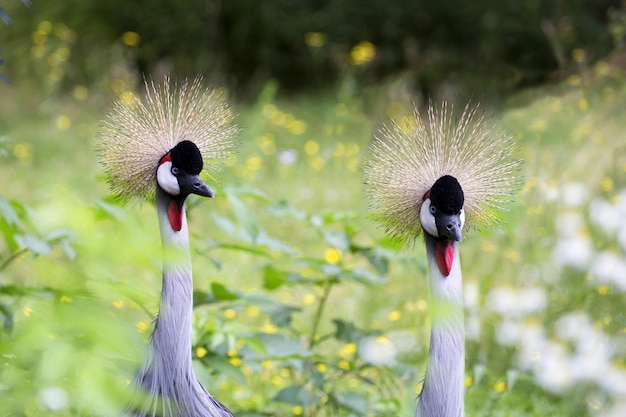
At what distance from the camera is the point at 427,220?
5.94 feet

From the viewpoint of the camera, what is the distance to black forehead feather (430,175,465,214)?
1.75 metres

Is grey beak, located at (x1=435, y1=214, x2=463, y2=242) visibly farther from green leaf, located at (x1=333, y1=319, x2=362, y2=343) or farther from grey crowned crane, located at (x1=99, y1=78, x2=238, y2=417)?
green leaf, located at (x1=333, y1=319, x2=362, y2=343)

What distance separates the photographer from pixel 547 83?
645cm

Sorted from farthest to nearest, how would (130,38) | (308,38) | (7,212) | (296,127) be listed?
1. (308,38)
2. (130,38)
3. (296,127)
4. (7,212)

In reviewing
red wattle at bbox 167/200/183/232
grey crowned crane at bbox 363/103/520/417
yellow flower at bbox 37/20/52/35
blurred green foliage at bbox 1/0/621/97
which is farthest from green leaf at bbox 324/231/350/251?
yellow flower at bbox 37/20/52/35

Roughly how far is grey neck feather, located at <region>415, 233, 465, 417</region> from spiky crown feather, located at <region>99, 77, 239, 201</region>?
473 mm

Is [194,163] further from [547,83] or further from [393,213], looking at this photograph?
[547,83]

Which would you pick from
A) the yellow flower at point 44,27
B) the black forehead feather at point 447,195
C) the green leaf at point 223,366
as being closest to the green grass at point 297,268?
the green leaf at point 223,366

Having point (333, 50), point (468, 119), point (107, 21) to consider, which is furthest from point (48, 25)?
point (468, 119)

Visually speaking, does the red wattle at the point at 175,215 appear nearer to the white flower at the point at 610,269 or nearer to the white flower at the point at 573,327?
the white flower at the point at 573,327

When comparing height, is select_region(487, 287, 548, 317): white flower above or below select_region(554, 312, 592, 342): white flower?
above

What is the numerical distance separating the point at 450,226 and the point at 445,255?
0.26 feet

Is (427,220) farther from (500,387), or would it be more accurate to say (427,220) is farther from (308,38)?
(308,38)

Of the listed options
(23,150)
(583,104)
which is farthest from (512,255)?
(23,150)
